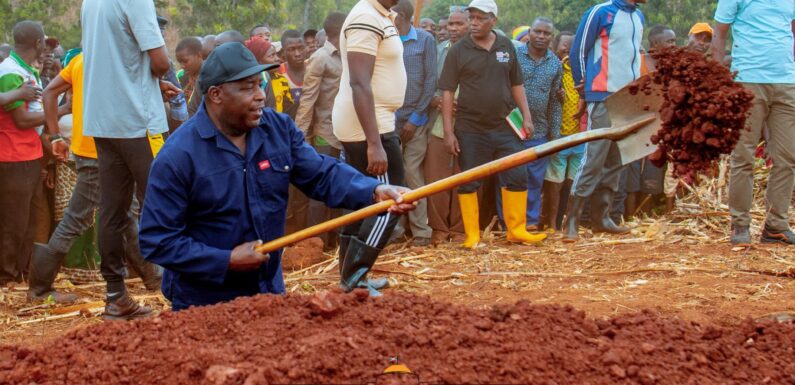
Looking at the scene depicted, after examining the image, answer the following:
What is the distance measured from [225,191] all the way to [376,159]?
83.5 inches

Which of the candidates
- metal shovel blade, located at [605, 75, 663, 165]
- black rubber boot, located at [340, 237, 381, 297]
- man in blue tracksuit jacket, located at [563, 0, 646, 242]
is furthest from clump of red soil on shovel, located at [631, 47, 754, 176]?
man in blue tracksuit jacket, located at [563, 0, 646, 242]

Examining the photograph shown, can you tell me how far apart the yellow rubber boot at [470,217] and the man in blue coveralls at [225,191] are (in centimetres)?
430

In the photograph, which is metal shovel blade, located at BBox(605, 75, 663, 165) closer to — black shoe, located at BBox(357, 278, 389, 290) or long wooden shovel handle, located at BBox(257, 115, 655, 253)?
long wooden shovel handle, located at BBox(257, 115, 655, 253)

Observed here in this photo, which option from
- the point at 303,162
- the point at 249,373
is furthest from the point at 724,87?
the point at 249,373

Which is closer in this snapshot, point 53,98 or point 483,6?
point 53,98

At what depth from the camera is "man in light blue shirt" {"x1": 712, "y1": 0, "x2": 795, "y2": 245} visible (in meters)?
7.20

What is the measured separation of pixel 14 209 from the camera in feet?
23.4

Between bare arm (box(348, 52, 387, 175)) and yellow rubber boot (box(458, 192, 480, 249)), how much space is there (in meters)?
2.57

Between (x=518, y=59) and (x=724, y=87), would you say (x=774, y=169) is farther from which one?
(x=724, y=87)

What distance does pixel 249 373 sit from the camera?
2990 millimetres

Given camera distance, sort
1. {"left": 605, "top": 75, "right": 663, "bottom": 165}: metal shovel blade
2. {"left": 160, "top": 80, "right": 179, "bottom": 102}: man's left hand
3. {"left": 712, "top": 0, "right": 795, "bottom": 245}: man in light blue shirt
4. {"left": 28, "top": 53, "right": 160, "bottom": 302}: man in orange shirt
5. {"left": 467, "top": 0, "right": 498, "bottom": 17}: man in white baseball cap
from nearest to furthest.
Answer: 1. {"left": 605, "top": 75, "right": 663, "bottom": 165}: metal shovel blade
2. {"left": 28, "top": 53, "right": 160, "bottom": 302}: man in orange shirt
3. {"left": 160, "top": 80, "right": 179, "bottom": 102}: man's left hand
4. {"left": 712, "top": 0, "right": 795, "bottom": 245}: man in light blue shirt
5. {"left": 467, "top": 0, "right": 498, "bottom": 17}: man in white baseball cap

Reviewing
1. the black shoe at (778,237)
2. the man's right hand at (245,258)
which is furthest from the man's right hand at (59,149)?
the black shoe at (778,237)

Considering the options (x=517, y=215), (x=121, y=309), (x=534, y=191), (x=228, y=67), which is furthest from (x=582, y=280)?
(x=228, y=67)

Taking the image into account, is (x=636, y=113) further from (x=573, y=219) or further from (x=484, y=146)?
(x=573, y=219)
